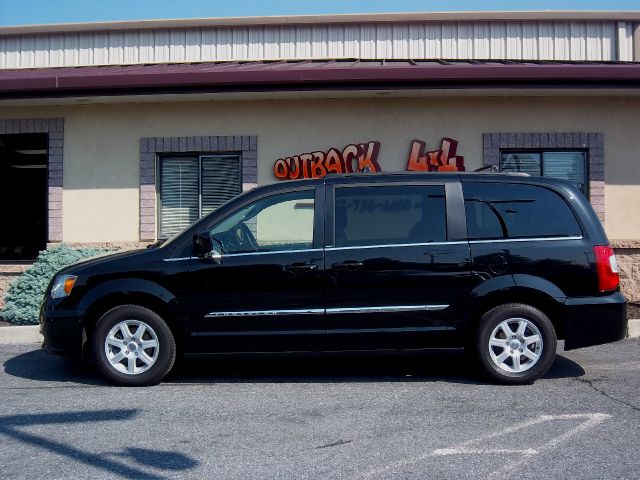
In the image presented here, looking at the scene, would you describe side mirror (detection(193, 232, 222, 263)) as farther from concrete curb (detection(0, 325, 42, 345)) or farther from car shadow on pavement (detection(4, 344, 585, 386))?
concrete curb (detection(0, 325, 42, 345))

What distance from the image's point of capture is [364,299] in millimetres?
6176

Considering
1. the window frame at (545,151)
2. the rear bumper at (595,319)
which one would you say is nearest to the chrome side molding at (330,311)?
the rear bumper at (595,319)

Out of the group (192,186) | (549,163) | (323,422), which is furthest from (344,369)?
(549,163)

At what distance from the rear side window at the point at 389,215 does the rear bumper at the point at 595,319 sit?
4.37 ft

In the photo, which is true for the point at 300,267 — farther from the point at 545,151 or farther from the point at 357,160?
the point at 545,151

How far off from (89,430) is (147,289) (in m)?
1.51

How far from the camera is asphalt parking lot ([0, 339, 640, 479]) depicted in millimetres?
4219

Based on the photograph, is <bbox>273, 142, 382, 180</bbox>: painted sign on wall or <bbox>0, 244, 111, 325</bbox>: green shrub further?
<bbox>273, 142, 382, 180</bbox>: painted sign on wall

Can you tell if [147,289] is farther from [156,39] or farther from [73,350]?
[156,39]

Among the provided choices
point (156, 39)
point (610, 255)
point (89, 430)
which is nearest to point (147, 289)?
point (89, 430)

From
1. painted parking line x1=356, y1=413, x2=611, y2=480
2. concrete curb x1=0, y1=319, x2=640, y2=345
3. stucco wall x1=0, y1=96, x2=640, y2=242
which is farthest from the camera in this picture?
stucco wall x1=0, y1=96, x2=640, y2=242

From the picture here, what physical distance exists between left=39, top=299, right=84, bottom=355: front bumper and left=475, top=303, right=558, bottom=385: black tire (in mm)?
3623

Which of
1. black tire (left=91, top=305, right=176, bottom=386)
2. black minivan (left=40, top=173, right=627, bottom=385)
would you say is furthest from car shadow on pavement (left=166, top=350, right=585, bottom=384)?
black minivan (left=40, top=173, right=627, bottom=385)

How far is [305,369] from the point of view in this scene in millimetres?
7027
